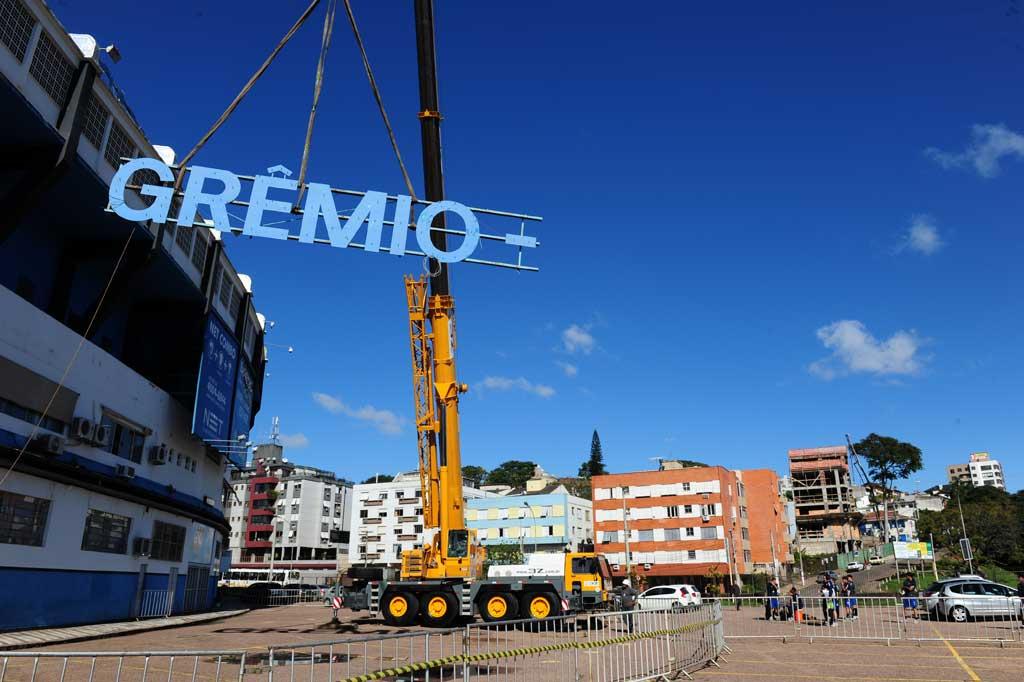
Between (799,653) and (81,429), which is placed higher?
(81,429)

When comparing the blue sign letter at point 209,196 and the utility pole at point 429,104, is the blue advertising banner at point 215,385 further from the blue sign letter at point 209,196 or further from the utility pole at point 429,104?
the blue sign letter at point 209,196

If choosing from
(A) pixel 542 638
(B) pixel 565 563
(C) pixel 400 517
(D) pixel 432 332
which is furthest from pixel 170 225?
(C) pixel 400 517

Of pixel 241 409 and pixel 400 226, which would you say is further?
pixel 241 409

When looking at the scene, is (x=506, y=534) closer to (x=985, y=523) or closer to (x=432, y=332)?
(x=985, y=523)

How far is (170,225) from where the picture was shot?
31.5m

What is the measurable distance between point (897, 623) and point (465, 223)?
21231mm

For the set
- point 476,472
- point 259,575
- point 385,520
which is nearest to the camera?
point 385,520

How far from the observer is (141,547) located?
3028cm

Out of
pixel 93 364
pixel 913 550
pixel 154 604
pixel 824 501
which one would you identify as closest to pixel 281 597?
pixel 154 604

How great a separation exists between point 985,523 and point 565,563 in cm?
6246

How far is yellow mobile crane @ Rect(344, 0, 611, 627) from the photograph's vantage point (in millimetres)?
24844

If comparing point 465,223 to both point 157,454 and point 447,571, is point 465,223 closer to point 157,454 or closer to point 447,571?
point 447,571

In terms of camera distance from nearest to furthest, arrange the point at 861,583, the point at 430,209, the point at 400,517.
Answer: the point at 430,209
the point at 861,583
the point at 400,517

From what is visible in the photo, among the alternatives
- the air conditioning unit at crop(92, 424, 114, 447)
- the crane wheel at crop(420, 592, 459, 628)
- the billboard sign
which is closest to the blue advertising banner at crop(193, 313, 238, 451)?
the air conditioning unit at crop(92, 424, 114, 447)
